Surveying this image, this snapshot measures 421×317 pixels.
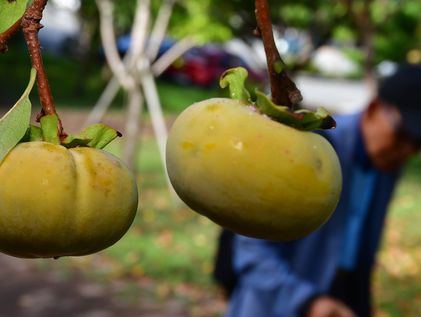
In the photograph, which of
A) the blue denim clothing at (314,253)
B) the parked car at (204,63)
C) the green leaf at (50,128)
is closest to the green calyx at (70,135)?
the green leaf at (50,128)

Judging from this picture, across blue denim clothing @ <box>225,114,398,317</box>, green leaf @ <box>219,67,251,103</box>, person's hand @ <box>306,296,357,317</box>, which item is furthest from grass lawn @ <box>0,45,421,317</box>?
green leaf @ <box>219,67,251,103</box>

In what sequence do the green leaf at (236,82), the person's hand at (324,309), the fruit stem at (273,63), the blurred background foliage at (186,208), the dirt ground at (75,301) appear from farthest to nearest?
the blurred background foliage at (186,208) → the dirt ground at (75,301) → the person's hand at (324,309) → the green leaf at (236,82) → the fruit stem at (273,63)

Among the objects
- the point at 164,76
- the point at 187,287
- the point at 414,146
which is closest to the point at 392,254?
the point at 187,287

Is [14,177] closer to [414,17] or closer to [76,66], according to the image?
[414,17]

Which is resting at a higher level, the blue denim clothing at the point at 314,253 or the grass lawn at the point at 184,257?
the blue denim clothing at the point at 314,253

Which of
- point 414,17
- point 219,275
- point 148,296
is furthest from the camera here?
point 414,17

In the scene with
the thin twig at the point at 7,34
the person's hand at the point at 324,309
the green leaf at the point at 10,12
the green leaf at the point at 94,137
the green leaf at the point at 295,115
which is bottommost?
the person's hand at the point at 324,309

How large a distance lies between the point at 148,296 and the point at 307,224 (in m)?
5.14

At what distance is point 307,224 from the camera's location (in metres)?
0.67

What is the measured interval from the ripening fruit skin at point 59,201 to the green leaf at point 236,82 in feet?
0.42

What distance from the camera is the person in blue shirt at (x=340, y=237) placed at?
2.85m

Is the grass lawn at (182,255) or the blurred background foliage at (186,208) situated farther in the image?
the blurred background foliage at (186,208)

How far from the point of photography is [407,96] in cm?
291

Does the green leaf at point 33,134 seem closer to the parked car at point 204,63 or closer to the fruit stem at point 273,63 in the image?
the fruit stem at point 273,63
